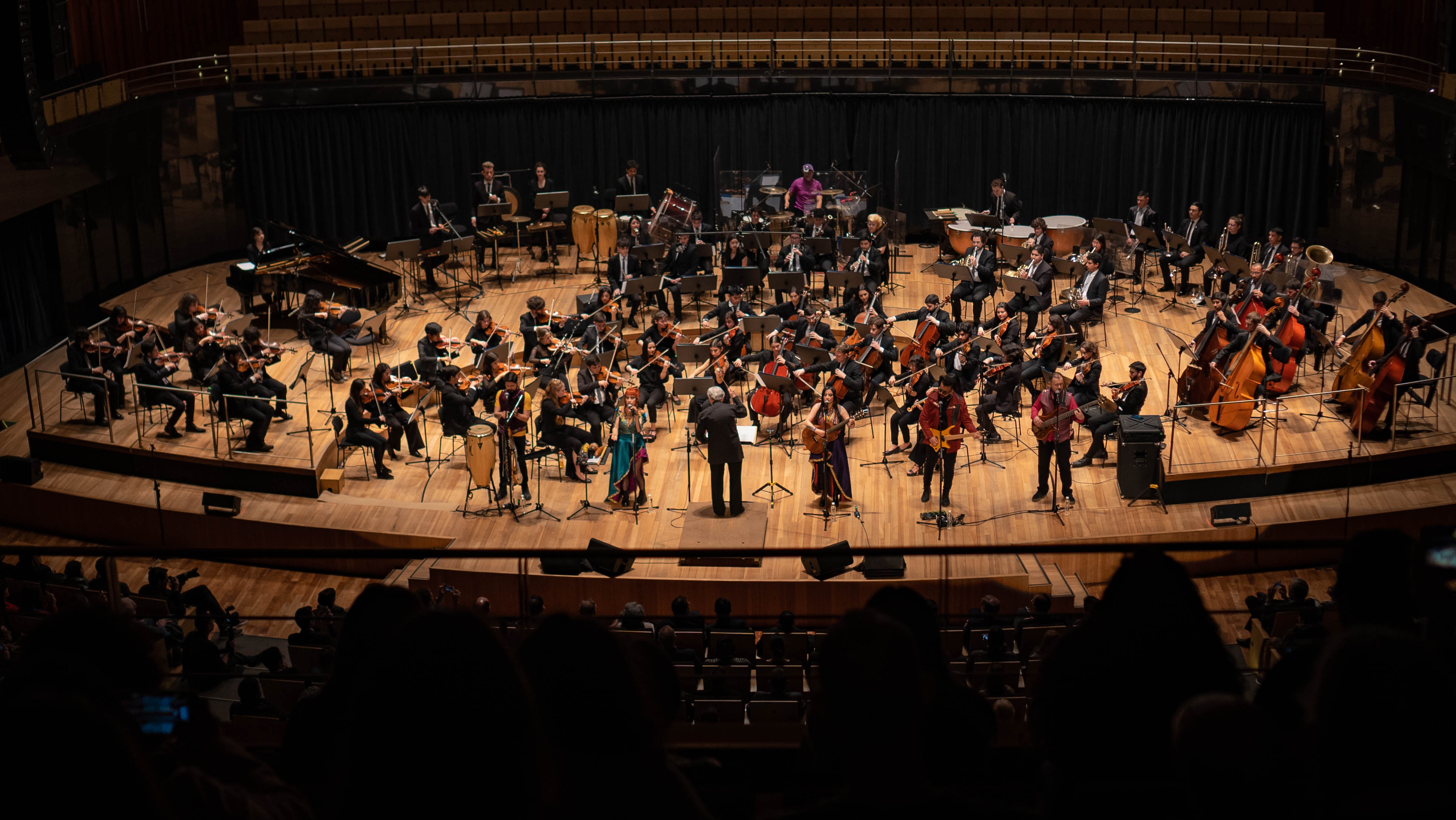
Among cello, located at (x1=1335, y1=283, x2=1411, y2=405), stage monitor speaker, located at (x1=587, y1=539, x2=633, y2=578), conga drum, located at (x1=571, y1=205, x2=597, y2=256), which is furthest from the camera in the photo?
conga drum, located at (x1=571, y1=205, x2=597, y2=256)

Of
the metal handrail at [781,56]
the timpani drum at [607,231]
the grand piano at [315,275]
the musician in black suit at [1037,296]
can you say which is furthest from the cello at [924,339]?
the grand piano at [315,275]

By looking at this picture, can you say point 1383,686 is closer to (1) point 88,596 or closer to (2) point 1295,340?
(1) point 88,596

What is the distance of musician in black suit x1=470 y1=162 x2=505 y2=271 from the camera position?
17.7m

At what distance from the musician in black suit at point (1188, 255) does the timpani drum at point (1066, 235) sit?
3.45 ft

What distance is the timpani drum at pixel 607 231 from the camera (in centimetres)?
1781

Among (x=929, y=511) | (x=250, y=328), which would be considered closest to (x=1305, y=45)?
(x=929, y=511)

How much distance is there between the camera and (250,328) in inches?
530

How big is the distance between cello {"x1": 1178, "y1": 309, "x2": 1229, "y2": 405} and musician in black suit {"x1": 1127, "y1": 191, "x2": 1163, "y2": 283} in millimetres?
3415

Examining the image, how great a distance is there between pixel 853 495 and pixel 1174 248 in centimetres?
662

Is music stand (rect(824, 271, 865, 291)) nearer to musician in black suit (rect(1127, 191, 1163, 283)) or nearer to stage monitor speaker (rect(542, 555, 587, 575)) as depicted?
musician in black suit (rect(1127, 191, 1163, 283))

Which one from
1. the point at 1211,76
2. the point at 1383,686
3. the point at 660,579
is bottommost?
the point at 660,579

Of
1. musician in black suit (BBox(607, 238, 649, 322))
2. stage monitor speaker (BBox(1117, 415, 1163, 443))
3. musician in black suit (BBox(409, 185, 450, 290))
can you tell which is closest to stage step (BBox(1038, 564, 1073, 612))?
stage monitor speaker (BBox(1117, 415, 1163, 443))

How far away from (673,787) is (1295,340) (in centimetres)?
1264

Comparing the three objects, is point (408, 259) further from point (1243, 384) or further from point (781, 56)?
point (1243, 384)
